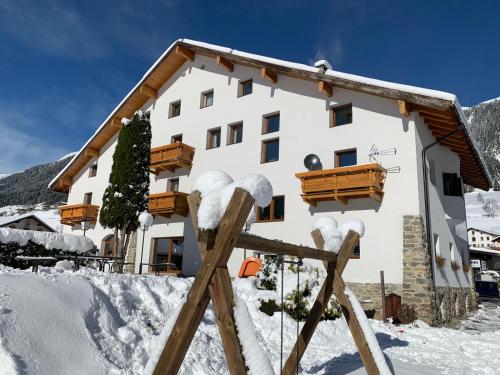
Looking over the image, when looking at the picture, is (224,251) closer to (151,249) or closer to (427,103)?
(427,103)

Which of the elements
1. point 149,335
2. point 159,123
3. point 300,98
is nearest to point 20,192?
point 159,123

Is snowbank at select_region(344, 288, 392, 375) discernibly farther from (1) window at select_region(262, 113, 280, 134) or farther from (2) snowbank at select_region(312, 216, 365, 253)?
(1) window at select_region(262, 113, 280, 134)

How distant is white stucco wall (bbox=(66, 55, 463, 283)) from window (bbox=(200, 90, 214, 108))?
0.26m

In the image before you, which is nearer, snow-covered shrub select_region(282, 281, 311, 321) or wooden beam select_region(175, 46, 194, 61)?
snow-covered shrub select_region(282, 281, 311, 321)

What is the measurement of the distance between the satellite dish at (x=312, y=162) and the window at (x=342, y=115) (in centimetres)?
153

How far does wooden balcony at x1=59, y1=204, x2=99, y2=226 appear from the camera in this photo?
23.5 m

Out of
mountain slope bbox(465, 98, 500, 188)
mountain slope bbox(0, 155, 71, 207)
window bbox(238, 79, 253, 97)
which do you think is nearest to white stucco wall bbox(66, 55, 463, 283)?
window bbox(238, 79, 253, 97)

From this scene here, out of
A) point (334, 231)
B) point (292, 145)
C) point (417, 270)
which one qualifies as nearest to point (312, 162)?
point (292, 145)

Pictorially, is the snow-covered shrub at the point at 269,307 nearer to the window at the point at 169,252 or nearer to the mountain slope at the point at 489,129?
the window at the point at 169,252

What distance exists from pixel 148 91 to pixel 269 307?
16.8m

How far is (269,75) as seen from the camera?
723 inches

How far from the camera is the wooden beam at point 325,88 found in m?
16.3

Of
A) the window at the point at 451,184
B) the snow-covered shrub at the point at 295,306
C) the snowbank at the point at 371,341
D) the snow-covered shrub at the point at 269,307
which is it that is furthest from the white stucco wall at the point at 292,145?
the snowbank at the point at 371,341

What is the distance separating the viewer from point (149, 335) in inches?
251
